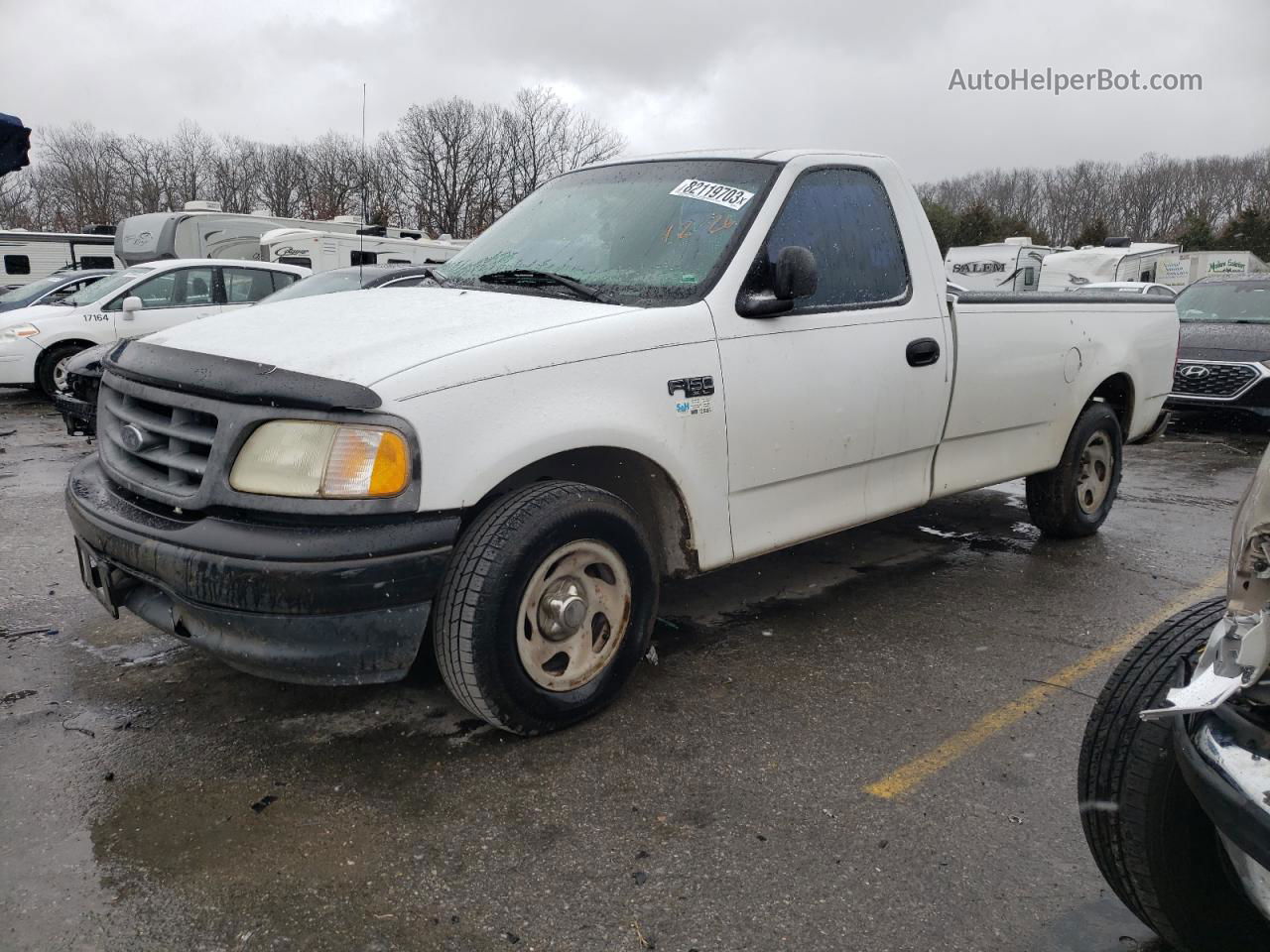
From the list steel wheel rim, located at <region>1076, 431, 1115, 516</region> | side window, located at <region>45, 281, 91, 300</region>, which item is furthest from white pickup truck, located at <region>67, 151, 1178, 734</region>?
side window, located at <region>45, 281, 91, 300</region>

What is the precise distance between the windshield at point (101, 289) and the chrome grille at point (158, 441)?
9298mm

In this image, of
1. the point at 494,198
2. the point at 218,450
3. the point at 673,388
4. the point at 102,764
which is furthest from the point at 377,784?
the point at 494,198

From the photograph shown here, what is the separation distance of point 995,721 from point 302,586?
227cm

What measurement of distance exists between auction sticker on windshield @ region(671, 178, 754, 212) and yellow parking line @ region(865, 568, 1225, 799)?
2026 mm

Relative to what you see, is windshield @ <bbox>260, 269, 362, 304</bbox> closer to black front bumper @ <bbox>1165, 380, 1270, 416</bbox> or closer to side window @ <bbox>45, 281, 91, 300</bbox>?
side window @ <bbox>45, 281, 91, 300</bbox>

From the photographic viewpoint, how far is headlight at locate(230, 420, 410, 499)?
8.35 ft

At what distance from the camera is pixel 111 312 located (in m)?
11.1

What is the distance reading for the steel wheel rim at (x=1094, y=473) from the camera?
5.27 meters

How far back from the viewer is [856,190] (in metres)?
4.02

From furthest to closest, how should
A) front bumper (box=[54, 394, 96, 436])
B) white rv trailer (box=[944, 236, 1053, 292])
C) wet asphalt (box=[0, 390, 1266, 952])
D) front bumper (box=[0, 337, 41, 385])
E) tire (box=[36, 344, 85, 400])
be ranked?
white rv trailer (box=[944, 236, 1053, 292]) → tire (box=[36, 344, 85, 400]) → front bumper (box=[0, 337, 41, 385]) → front bumper (box=[54, 394, 96, 436]) → wet asphalt (box=[0, 390, 1266, 952])

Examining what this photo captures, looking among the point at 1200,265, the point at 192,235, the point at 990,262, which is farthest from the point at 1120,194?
the point at 192,235

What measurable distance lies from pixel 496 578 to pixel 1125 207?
9824 cm

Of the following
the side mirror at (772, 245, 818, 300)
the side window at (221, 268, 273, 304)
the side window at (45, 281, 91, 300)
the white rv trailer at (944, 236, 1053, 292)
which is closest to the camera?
the side mirror at (772, 245, 818, 300)

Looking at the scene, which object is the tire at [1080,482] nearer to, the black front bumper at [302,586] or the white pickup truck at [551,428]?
the white pickup truck at [551,428]
